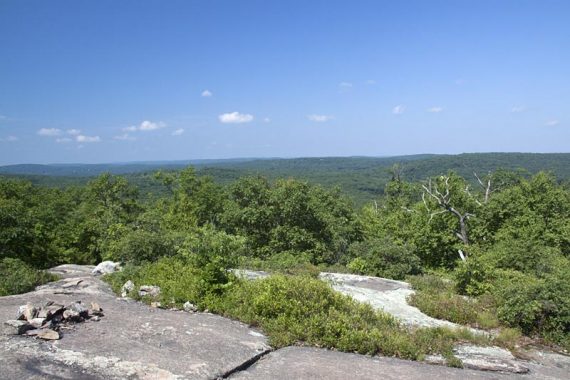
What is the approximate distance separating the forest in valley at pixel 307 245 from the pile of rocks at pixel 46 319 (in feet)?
7.38

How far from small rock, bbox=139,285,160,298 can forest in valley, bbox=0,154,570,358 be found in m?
0.26

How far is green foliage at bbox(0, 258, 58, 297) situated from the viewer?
37.3 feet

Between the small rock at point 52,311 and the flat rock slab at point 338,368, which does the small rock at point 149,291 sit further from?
the flat rock slab at point 338,368

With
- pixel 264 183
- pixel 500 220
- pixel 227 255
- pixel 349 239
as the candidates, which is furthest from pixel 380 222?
pixel 227 255

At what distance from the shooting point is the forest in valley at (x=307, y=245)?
10484 millimetres

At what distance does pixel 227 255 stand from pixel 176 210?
23.8m

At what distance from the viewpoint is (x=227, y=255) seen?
36.9ft

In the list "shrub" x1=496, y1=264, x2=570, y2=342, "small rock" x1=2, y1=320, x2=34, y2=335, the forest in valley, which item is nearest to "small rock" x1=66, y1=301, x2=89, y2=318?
"small rock" x1=2, y1=320, x2=34, y2=335

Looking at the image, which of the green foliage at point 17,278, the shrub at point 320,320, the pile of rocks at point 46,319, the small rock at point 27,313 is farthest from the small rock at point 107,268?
the small rock at point 27,313

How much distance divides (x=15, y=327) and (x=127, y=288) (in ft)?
13.8

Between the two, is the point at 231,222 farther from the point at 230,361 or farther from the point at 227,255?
the point at 230,361

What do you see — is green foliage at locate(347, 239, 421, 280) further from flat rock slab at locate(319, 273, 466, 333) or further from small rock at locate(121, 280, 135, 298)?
small rock at locate(121, 280, 135, 298)

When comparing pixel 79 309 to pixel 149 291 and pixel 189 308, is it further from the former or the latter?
pixel 149 291

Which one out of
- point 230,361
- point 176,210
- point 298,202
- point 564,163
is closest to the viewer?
point 230,361
